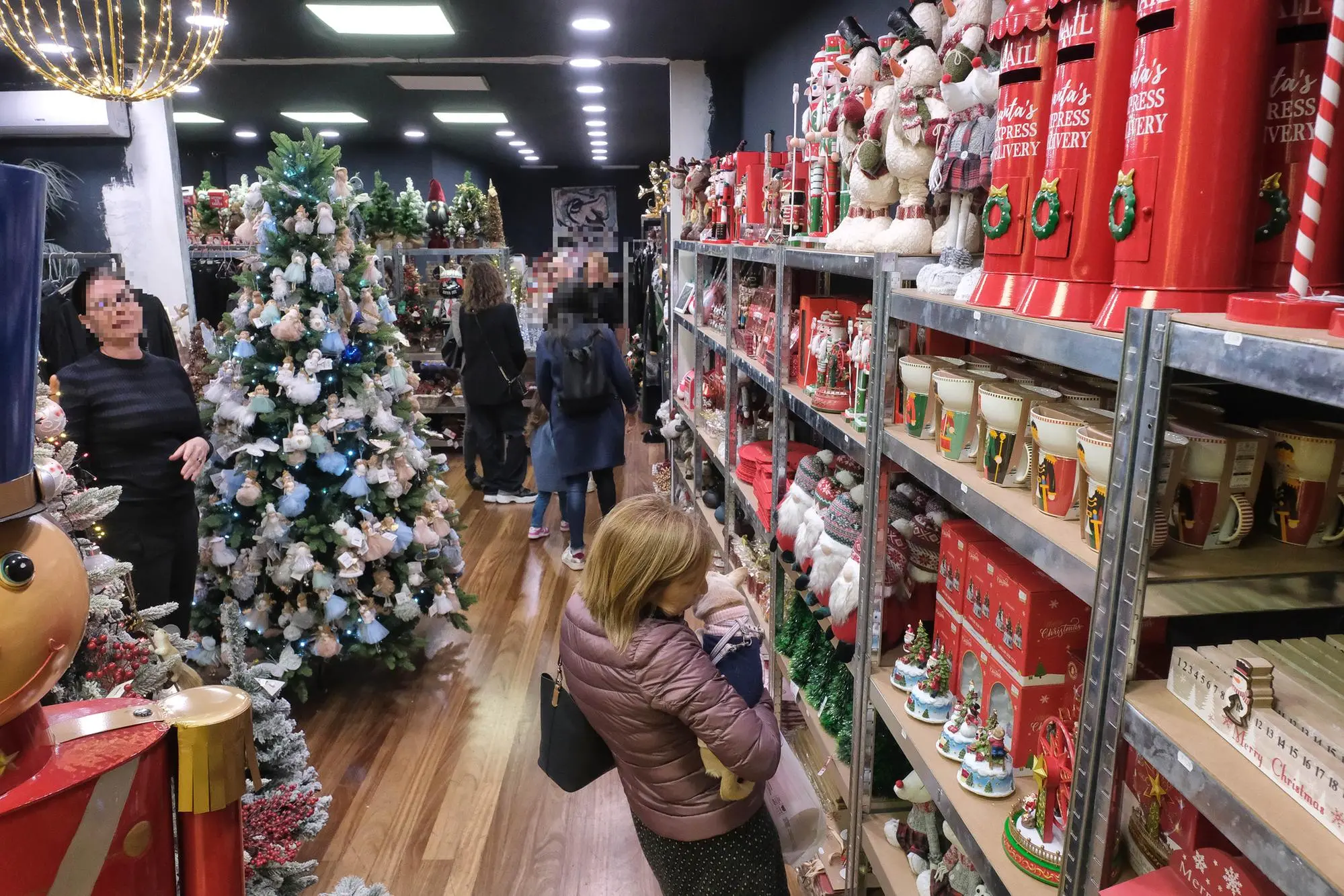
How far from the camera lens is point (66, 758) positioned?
102cm

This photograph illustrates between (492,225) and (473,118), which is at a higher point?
(473,118)

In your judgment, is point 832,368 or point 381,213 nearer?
point 832,368

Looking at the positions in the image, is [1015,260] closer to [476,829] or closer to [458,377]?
[476,829]

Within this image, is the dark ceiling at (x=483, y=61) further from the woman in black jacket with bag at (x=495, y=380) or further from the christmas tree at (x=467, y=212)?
the woman in black jacket with bag at (x=495, y=380)

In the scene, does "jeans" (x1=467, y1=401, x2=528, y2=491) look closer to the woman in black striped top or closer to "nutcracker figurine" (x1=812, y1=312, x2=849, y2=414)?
the woman in black striped top

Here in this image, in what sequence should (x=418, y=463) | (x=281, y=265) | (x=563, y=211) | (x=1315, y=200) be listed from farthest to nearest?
1. (x=563, y=211)
2. (x=418, y=463)
3. (x=281, y=265)
4. (x=1315, y=200)

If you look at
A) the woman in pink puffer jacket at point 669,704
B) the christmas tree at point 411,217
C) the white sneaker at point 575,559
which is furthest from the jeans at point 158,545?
the christmas tree at point 411,217

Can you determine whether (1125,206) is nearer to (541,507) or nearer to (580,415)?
(580,415)

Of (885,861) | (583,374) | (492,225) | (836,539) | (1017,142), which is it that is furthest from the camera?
(492,225)

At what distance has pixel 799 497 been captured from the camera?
92.2 inches

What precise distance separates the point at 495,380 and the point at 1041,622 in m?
4.83

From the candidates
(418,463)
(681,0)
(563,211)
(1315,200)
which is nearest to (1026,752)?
(1315,200)

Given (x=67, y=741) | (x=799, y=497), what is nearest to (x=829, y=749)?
(x=799, y=497)

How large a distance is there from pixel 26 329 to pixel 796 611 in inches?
80.4
